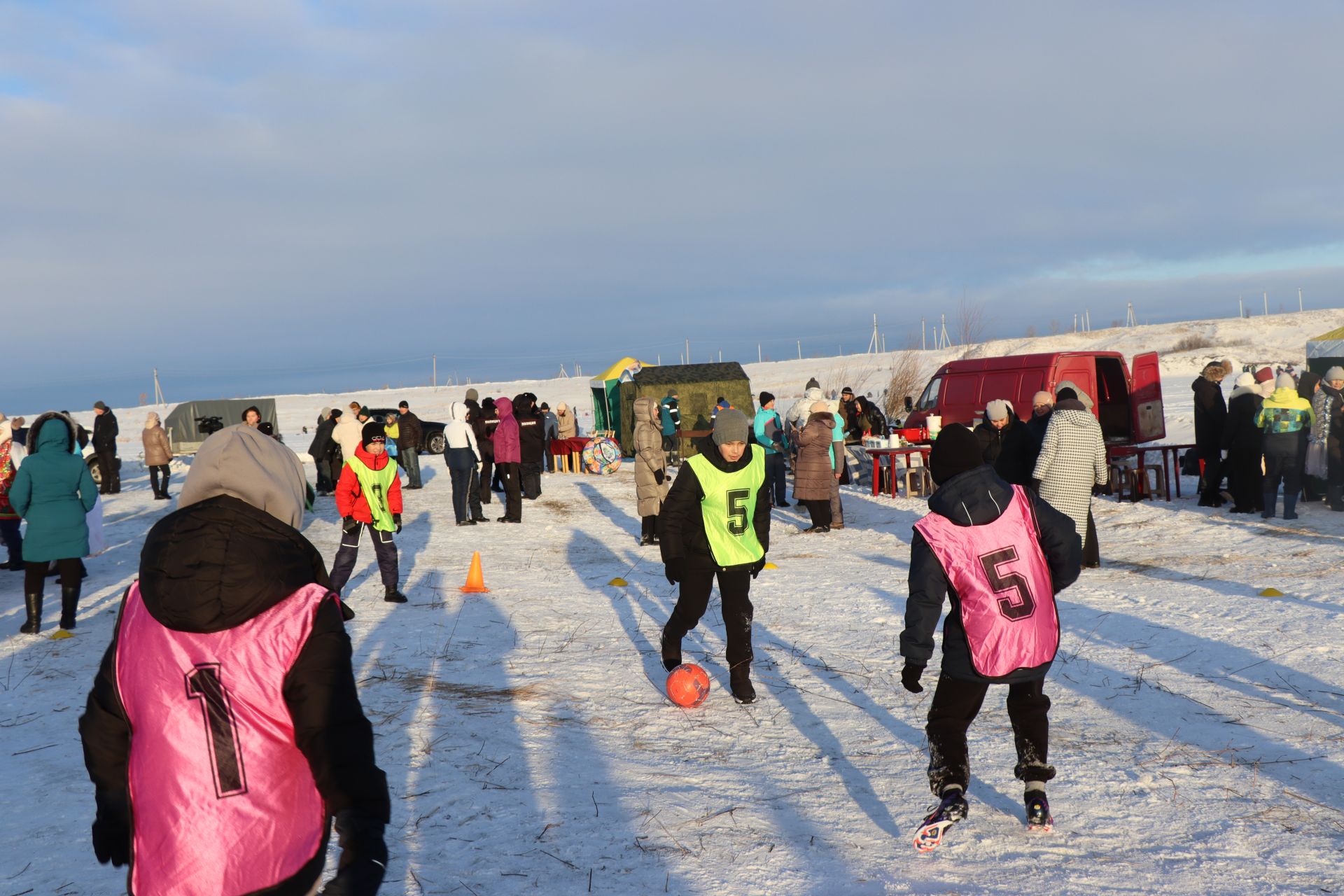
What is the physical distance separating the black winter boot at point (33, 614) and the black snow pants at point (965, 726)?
7648 mm

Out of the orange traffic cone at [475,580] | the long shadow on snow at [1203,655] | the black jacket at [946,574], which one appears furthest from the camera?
the orange traffic cone at [475,580]

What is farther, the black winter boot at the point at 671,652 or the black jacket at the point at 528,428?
the black jacket at the point at 528,428

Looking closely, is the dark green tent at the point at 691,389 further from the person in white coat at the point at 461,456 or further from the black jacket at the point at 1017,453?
the black jacket at the point at 1017,453

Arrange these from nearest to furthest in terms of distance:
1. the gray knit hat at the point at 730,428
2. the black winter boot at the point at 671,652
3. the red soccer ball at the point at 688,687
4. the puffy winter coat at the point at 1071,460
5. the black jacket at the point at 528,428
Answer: the gray knit hat at the point at 730,428 → the red soccer ball at the point at 688,687 → the black winter boot at the point at 671,652 → the puffy winter coat at the point at 1071,460 → the black jacket at the point at 528,428

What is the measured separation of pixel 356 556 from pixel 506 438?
5.62 m

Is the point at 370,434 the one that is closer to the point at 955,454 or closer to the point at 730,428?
the point at 730,428

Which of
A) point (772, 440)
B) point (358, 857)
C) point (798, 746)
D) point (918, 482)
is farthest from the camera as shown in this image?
point (918, 482)

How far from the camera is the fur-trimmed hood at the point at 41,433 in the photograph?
8312mm

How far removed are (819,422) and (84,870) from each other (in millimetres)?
10529

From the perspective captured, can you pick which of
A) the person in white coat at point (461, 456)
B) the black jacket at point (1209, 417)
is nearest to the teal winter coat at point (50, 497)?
the person in white coat at point (461, 456)

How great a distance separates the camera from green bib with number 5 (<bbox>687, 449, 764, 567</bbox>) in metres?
6.16

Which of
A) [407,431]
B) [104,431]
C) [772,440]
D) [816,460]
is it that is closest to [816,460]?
[816,460]

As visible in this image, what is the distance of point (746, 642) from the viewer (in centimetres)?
634

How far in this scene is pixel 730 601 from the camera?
6.27 meters
